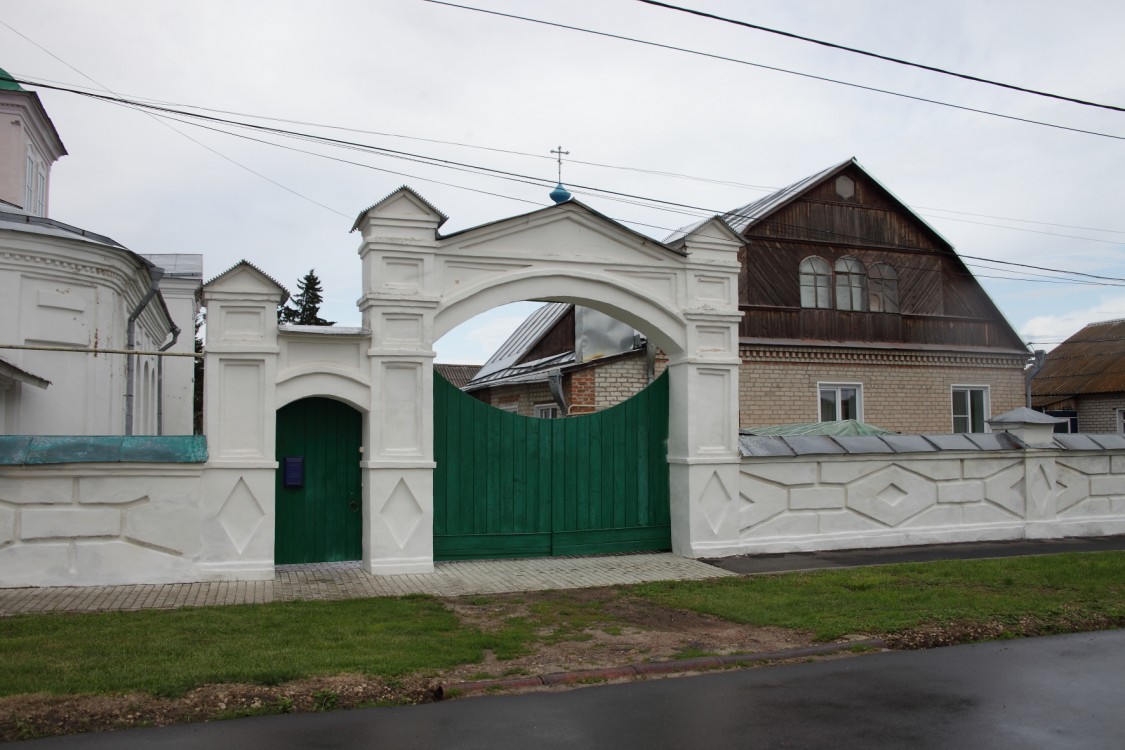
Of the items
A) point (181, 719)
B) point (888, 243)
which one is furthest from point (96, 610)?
point (888, 243)

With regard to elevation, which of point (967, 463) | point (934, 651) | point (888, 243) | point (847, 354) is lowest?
point (934, 651)

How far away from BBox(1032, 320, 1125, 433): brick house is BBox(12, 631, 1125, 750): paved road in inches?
1012

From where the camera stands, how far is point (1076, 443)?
14039mm

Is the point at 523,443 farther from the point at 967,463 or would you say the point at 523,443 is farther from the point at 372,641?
the point at 967,463

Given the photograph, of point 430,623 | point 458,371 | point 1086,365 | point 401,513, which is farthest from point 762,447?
point 458,371

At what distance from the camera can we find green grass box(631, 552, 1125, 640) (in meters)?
8.12

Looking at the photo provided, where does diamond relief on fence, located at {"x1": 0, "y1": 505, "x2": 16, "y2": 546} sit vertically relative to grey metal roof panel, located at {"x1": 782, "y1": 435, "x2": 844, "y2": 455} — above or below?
below

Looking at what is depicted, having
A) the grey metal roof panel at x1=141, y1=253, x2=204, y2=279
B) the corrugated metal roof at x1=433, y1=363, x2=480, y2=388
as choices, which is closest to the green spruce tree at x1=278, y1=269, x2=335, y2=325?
the corrugated metal roof at x1=433, y1=363, x2=480, y2=388

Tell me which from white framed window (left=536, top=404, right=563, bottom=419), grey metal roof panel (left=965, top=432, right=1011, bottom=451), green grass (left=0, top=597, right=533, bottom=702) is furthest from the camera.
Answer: white framed window (left=536, top=404, right=563, bottom=419)

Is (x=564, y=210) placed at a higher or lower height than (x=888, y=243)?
lower

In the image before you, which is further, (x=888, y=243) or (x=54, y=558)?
(x=888, y=243)

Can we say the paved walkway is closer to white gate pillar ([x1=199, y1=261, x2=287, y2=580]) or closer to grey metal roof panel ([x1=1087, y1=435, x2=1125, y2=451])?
white gate pillar ([x1=199, y1=261, x2=287, y2=580])

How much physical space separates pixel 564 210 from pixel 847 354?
11.2m

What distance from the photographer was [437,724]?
18.0 ft
